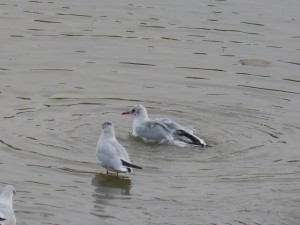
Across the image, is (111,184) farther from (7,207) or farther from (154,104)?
(154,104)

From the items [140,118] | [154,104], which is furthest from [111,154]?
[154,104]

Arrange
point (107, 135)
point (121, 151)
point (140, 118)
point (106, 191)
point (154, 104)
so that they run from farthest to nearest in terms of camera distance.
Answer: point (154, 104) → point (140, 118) → point (107, 135) → point (121, 151) → point (106, 191)

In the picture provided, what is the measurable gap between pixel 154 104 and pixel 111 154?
142 inches

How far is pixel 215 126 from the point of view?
17203mm

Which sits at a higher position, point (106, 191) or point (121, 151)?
point (121, 151)

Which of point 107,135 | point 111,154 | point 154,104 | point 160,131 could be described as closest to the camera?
point 111,154

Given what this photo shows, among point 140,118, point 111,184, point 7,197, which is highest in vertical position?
point 7,197

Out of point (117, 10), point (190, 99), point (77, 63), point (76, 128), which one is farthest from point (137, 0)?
point (76, 128)

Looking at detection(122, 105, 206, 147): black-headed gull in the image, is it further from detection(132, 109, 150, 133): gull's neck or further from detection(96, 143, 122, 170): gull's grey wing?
detection(96, 143, 122, 170): gull's grey wing

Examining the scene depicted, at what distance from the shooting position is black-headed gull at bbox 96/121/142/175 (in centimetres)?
1478

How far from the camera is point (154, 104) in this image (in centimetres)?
1836

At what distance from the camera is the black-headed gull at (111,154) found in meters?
14.8

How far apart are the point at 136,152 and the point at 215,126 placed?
5.50 feet

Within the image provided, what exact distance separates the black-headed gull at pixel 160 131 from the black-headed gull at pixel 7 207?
12.6 ft
